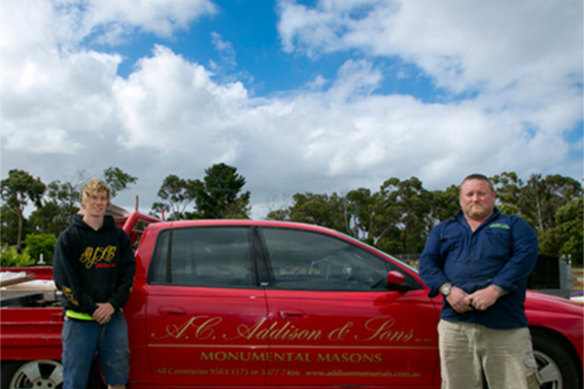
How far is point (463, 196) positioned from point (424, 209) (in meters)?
51.7

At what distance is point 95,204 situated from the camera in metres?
2.85

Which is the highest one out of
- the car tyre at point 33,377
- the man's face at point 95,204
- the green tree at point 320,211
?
the green tree at point 320,211

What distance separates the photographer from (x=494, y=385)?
8.86 ft

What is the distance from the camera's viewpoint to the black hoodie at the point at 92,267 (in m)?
2.70

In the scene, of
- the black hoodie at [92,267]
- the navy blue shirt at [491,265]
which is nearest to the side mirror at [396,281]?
the navy blue shirt at [491,265]

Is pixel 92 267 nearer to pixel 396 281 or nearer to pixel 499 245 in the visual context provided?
pixel 396 281

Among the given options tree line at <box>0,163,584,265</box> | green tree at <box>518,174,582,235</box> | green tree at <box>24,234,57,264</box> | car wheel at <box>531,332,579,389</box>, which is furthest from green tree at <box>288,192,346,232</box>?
car wheel at <box>531,332,579,389</box>

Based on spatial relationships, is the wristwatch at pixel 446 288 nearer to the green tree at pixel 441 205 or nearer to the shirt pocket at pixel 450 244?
the shirt pocket at pixel 450 244

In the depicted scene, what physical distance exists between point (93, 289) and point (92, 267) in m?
0.14

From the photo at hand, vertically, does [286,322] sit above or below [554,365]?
above

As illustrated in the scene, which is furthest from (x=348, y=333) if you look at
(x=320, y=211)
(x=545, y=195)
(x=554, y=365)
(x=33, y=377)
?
(x=545, y=195)

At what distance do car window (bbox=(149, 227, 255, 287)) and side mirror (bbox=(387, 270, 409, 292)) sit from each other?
981 millimetres

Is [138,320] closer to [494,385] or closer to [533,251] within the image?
[494,385]

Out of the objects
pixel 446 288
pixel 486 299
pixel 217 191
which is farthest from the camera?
pixel 217 191
